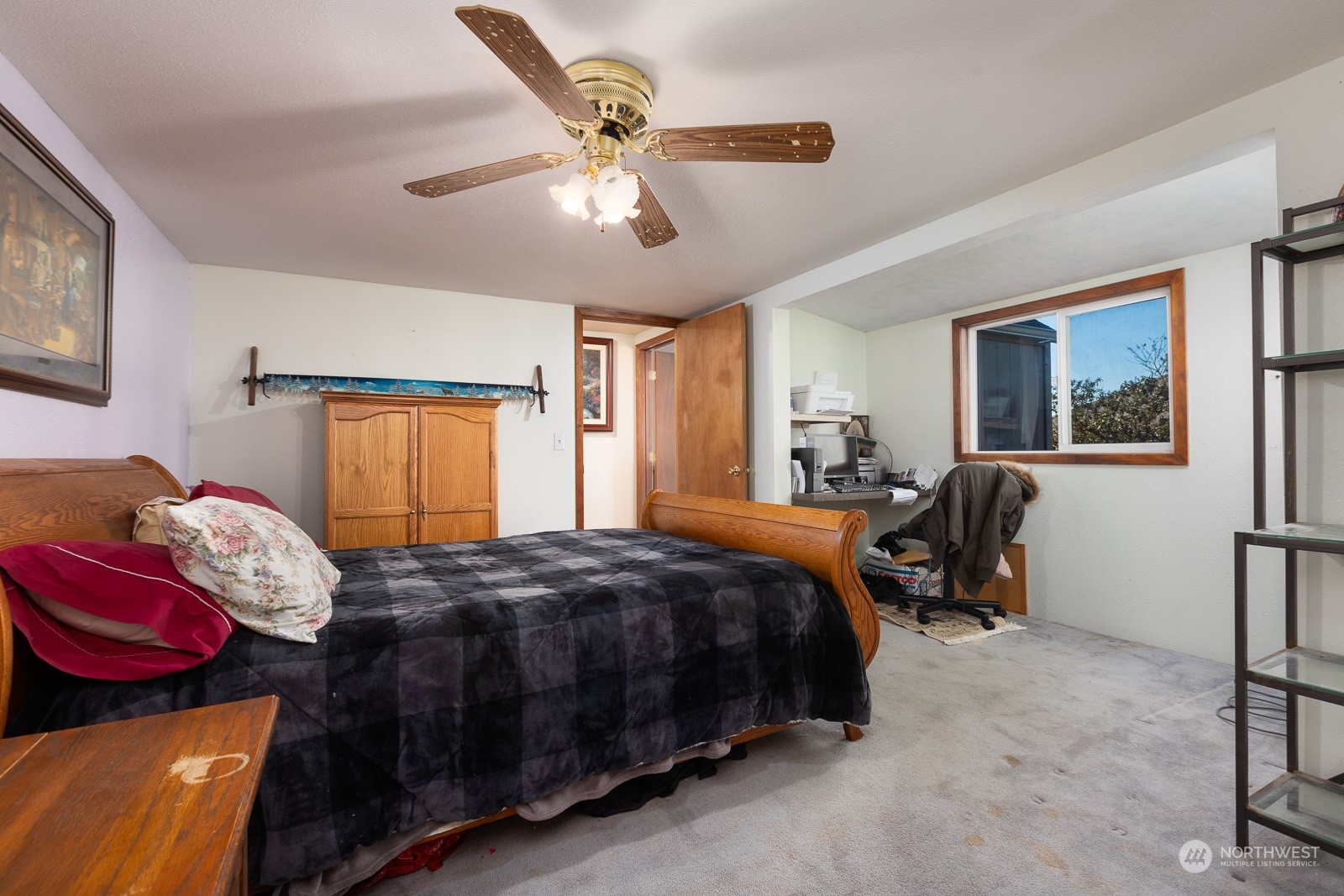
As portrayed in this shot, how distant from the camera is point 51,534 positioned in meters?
1.43

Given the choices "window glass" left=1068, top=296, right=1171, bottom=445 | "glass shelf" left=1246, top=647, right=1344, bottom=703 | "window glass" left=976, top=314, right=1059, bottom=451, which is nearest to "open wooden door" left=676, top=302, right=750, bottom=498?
"window glass" left=976, top=314, right=1059, bottom=451

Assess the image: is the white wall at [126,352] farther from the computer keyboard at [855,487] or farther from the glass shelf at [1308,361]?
the computer keyboard at [855,487]

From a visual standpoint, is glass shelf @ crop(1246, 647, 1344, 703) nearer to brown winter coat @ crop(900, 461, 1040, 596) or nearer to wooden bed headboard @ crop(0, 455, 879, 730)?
wooden bed headboard @ crop(0, 455, 879, 730)

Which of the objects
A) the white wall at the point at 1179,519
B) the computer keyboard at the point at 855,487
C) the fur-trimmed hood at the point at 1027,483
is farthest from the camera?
the computer keyboard at the point at 855,487

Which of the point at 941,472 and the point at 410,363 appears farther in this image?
the point at 941,472

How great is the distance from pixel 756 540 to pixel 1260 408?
5.22 ft

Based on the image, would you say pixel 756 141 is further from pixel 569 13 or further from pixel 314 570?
pixel 314 570

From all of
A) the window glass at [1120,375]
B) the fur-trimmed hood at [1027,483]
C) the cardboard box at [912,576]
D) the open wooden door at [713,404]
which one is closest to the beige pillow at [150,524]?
the open wooden door at [713,404]

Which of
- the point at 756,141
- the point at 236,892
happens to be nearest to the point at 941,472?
the point at 756,141

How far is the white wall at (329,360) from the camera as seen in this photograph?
136 inches

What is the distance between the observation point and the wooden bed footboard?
205cm

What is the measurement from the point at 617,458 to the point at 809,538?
365cm

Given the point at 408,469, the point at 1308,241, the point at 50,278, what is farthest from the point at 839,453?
the point at 50,278

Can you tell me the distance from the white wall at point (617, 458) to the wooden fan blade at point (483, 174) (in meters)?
3.50
